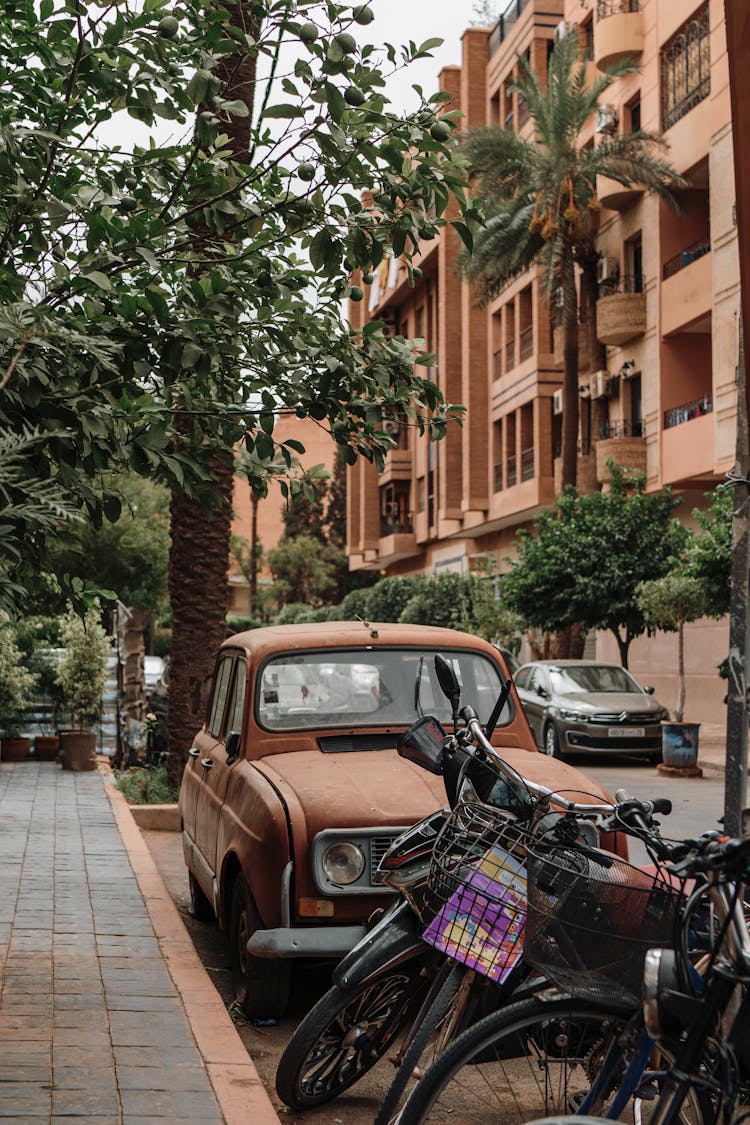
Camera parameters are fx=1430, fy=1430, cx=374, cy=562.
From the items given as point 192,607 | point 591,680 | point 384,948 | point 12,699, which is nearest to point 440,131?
point 384,948

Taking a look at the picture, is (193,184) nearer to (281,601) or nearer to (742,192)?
(742,192)

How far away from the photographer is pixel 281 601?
8694 cm

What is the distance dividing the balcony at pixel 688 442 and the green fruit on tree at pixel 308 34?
2704 cm

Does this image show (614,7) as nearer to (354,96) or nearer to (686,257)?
Result: (686,257)

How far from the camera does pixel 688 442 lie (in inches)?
1278

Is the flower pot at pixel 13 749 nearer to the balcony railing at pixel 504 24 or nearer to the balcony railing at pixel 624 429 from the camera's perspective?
the balcony railing at pixel 624 429

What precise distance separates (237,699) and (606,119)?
3457 centimetres

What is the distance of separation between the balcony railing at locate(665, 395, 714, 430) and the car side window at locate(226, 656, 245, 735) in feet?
84.0

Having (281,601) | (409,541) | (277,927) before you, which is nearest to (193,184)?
(277,927)

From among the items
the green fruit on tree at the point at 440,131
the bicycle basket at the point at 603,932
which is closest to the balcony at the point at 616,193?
the green fruit on tree at the point at 440,131

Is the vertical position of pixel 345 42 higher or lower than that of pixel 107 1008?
higher

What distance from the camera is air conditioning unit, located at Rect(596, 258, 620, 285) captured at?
3772 cm

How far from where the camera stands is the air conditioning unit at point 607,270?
37719 mm

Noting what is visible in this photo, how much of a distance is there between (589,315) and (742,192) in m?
35.0
